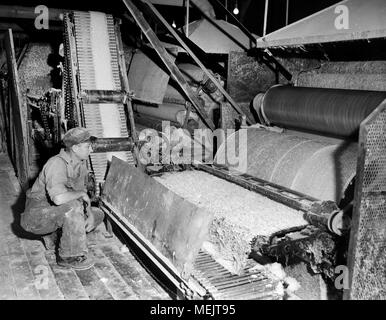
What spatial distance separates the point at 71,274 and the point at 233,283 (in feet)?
5.70

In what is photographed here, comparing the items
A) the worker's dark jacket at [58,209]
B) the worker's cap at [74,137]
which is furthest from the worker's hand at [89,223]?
the worker's cap at [74,137]

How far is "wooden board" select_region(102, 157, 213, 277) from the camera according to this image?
2.73 m

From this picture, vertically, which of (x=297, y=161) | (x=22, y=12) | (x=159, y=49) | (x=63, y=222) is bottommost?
(x=63, y=222)

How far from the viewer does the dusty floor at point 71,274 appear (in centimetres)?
337

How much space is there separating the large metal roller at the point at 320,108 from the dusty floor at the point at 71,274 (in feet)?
7.35

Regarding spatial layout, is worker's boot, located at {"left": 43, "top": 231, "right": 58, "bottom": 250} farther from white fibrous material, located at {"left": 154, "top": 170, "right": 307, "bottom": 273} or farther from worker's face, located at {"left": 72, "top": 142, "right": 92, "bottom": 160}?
white fibrous material, located at {"left": 154, "top": 170, "right": 307, "bottom": 273}

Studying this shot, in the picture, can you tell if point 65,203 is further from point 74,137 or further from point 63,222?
point 74,137

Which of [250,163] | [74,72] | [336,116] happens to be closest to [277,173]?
[250,163]

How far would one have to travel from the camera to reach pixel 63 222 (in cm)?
395

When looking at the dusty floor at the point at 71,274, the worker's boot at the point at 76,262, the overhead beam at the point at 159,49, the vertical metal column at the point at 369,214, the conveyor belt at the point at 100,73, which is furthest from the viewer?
the overhead beam at the point at 159,49

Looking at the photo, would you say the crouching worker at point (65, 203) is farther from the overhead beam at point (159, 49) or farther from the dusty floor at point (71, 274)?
the overhead beam at point (159, 49)

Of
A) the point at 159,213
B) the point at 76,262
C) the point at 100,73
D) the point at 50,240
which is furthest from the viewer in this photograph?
the point at 100,73

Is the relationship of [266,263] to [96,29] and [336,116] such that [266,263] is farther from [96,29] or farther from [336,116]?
[96,29]

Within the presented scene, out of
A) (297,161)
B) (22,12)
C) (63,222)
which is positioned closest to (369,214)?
(297,161)
